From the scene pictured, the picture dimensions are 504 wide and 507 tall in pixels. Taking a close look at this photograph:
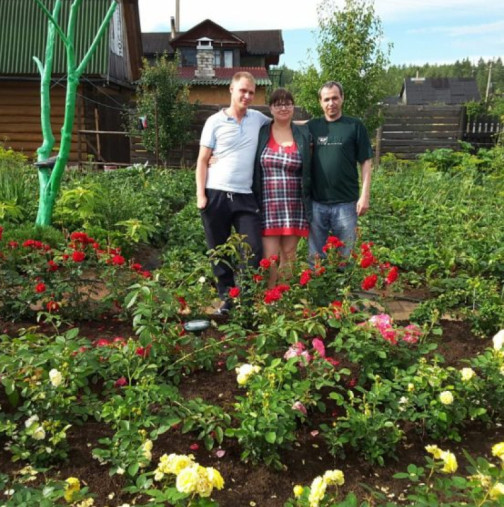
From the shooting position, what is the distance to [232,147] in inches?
136

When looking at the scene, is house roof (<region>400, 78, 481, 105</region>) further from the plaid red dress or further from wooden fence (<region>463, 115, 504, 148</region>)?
the plaid red dress

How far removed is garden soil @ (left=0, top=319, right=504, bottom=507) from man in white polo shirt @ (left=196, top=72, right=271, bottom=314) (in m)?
1.28

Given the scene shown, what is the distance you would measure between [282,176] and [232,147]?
1.21ft

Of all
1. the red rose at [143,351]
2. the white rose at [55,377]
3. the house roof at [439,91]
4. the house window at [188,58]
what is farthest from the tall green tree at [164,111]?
the house roof at [439,91]

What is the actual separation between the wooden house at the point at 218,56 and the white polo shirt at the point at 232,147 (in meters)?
13.6

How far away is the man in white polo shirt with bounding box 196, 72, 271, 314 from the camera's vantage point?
11.3 ft

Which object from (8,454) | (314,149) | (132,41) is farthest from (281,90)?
(132,41)

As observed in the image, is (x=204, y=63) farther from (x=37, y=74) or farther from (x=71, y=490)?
(x=71, y=490)

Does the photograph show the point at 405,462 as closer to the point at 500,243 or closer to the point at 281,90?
the point at 281,90

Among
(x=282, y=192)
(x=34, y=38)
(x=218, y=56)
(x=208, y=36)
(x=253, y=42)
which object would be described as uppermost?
(x=253, y=42)

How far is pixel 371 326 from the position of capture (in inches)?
99.9

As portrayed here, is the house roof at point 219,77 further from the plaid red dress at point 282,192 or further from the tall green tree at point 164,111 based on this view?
the plaid red dress at point 282,192

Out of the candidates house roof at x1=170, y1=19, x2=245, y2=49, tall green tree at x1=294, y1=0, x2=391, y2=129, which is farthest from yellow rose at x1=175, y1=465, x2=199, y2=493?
house roof at x1=170, y1=19, x2=245, y2=49

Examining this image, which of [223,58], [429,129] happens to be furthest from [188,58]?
[429,129]
